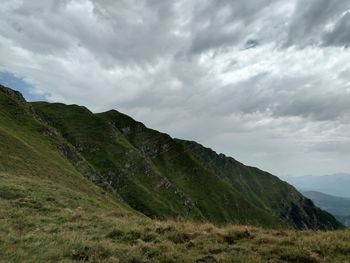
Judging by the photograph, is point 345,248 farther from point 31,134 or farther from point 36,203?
point 31,134

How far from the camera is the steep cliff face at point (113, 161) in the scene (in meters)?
58.6

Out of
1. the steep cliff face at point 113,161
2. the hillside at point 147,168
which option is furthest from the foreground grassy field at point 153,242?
the hillside at point 147,168

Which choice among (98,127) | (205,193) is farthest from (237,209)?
(98,127)

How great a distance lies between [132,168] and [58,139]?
36.4 m

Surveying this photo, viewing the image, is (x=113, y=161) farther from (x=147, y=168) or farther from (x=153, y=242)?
(x=153, y=242)

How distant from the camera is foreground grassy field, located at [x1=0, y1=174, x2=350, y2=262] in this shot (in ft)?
39.9

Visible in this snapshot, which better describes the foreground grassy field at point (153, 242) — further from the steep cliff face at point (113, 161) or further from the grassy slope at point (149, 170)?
the grassy slope at point (149, 170)

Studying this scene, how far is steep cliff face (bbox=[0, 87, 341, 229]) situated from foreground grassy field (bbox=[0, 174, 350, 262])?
28556mm

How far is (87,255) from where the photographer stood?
41.8 feet

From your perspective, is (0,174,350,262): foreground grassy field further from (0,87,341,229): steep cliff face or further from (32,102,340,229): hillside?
(32,102,340,229): hillside

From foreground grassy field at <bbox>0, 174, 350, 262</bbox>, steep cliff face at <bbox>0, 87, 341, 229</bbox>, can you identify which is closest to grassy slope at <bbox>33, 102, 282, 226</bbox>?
steep cliff face at <bbox>0, 87, 341, 229</bbox>

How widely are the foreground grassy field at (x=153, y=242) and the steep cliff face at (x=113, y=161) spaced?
2856 centimetres

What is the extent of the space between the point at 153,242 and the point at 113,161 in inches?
4184

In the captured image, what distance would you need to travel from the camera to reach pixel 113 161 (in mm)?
118625
